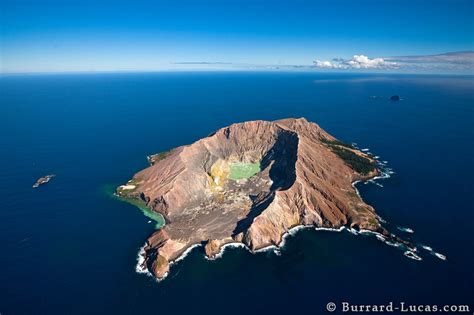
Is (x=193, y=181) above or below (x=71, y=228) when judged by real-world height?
above

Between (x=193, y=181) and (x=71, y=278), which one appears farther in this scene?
(x=193, y=181)

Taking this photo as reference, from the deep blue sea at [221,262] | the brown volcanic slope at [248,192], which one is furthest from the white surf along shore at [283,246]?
the deep blue sea at [221,262]

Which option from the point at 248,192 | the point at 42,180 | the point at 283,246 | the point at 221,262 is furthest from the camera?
the point at 42,180

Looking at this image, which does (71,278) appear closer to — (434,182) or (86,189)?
(86,189)

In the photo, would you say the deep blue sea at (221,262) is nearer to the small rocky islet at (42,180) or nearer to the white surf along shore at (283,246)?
the white surf along shore at (283,246)

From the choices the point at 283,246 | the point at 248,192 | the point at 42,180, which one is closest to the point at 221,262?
the point at 283,246

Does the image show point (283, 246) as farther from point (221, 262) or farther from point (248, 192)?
point (248, 192)

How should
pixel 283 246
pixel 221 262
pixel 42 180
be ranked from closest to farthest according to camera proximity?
pixel 221 262 → pixel 283 246 → pixel 42 180

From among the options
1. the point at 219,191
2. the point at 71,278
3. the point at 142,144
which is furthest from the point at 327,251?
the point at 142,144
